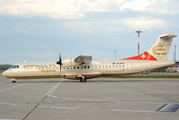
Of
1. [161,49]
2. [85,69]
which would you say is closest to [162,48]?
[161,49]

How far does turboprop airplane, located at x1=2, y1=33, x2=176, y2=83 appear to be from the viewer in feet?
86.4

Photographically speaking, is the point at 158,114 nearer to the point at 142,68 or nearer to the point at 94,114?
the point at 94,114

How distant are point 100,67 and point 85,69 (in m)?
2.39

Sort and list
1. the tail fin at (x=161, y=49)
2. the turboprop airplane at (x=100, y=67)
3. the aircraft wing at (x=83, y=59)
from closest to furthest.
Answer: the aircraft wing at (x=83, y=59) < the turboprop airplane at (x=100, y=67) < the tail fin at (x=161, y=49)

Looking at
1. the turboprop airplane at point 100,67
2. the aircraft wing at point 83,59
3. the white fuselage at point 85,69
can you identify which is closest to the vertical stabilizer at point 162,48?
the turboprop airplane at point 100,67


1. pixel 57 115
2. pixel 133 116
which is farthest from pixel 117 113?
pixel 57 115

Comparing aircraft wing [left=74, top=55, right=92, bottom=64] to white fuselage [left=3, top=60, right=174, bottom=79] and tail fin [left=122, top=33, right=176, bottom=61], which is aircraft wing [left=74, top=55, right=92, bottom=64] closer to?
white fuselage [left=3, top=60, right=174, bottom=79]

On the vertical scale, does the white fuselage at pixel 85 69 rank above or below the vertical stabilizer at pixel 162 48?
below

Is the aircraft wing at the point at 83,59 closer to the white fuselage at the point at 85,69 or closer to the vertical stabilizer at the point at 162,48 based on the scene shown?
the white fuselage at the point at 85,69

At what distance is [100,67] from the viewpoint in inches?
1059

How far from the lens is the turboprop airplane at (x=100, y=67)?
1037 inches

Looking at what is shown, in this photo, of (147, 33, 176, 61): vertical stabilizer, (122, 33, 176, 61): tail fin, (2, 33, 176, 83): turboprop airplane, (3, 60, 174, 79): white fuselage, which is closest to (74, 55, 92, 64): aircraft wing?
(2, 33, 176, 83): turboprop airplane

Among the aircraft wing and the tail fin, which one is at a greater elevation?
the tail fin

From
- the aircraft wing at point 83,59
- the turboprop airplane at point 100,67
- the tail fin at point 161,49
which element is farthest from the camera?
the tail fin at point 161,49
